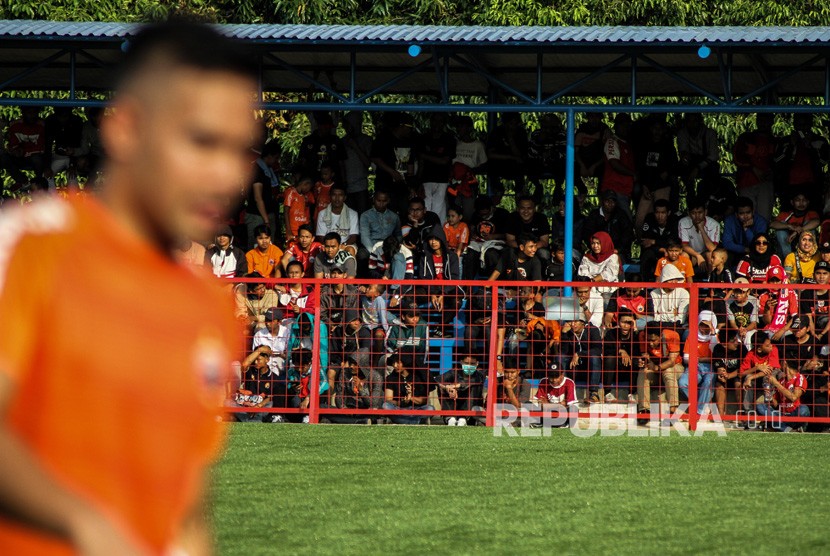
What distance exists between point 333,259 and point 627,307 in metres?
3.51

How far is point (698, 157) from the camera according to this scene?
16.4 meters

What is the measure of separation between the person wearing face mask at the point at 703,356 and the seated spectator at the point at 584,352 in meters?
0.85

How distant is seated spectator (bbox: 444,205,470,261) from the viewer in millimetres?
15555

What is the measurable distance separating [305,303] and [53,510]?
38.7 ft

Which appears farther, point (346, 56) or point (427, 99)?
point (427, 99)

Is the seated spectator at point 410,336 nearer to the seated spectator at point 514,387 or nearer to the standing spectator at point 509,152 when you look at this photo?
the seated spectator at point 514,387

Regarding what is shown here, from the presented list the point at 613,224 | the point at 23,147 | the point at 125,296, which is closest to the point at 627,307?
the point at 613,224

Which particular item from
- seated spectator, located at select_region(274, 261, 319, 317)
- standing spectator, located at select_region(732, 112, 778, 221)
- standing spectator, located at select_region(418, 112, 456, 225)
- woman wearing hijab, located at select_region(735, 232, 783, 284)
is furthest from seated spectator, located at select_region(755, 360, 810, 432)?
standing spectator, located at select_region(418, 112, 456, 225)

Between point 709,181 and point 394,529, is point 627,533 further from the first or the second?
point 709,181

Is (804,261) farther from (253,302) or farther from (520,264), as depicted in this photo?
(253,302)

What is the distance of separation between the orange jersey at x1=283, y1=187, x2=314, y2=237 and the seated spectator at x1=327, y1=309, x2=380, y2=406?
10.6 feet

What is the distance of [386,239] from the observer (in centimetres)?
1536

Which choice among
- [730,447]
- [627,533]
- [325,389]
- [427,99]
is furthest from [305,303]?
[427,99]

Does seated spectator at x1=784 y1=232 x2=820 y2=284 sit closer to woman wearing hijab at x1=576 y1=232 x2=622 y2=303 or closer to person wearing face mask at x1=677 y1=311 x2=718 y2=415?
woman wearing hijab at x1=576 y1=232 x2=622 y2=303
